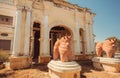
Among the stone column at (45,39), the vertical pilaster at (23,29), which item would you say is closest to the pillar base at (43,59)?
the stone column at (45,39)

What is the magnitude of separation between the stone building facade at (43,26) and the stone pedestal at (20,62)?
0.38m

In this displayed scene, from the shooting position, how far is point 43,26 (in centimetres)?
1112

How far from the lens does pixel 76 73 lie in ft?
21.2

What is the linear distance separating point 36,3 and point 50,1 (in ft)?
5.20

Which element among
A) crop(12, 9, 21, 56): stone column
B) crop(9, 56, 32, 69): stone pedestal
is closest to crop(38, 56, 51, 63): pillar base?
Result: crop(9, 56, 32, 69): stone pedestal

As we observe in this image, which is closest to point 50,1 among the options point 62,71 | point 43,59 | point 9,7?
point 43,59

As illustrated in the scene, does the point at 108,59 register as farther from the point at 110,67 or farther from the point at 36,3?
the point at 36,3

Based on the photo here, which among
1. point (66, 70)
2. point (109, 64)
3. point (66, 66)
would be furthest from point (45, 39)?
point (109, 64)

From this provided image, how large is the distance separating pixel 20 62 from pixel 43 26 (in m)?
4.18

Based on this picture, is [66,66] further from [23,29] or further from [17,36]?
[23,29]

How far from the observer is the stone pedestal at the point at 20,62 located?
8.91 meters

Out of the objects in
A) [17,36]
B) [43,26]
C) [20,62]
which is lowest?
[20,62]

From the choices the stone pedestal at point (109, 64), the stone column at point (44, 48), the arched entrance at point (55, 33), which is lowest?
the stone pedestal at point (109, 64)

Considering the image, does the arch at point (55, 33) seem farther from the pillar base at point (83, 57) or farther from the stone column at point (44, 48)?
the stone column at point (44, 48)
